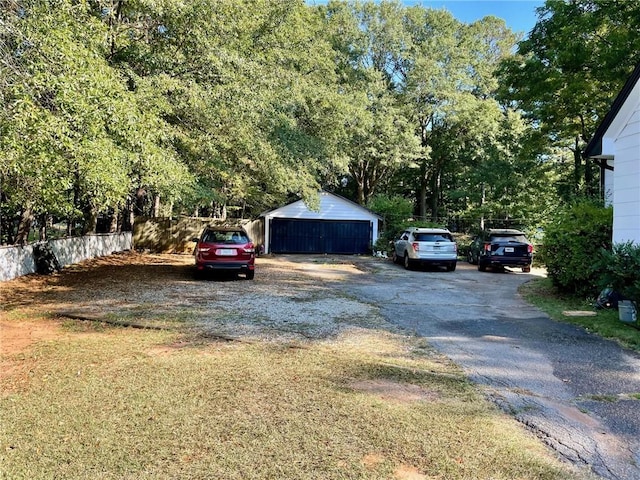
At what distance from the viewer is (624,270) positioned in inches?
282

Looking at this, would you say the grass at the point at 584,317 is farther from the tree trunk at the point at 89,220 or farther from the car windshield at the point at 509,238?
the tree trunk at the point at 89,220

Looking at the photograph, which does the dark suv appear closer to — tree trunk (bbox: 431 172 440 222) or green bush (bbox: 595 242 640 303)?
green bush (bbox: 595 242 640 303)

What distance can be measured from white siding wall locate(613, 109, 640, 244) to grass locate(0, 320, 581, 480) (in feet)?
19.5

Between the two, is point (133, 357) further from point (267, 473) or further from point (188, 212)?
point (188, 212)

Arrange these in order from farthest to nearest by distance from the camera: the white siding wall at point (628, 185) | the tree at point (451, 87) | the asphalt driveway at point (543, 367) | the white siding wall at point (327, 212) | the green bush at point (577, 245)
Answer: the tree at point (451, 87)
the white siding wall at point (327, 212)
the green bush at point (577, 245)
the white siding wall at point (628, 185)
the asphalt driveway at point (543, 367)

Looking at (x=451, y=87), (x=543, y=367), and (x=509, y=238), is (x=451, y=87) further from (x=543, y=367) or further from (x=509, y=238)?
(x=543, y=367)

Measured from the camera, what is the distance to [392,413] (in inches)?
148

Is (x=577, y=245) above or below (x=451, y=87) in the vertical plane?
below

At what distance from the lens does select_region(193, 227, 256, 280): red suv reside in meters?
11.9

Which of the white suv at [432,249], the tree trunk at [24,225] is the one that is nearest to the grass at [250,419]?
the tree trunk at [24,225]

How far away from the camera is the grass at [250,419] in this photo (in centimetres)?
291

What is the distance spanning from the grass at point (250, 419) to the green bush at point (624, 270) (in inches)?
154

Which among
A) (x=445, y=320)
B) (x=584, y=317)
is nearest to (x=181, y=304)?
(x=445, y=320)

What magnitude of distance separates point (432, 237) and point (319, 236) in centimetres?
882
